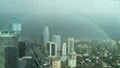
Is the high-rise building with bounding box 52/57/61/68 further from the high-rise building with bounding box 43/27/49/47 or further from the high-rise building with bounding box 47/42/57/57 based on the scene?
the high-rise building with bounding box 43/27/49/47

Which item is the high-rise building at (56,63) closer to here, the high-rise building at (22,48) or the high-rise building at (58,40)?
the high-rise building at (58,40)

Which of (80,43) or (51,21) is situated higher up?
(51,21)

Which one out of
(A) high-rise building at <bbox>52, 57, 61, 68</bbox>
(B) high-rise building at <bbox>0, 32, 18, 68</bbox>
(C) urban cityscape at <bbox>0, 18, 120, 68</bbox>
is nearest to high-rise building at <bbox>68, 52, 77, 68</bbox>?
(C) urban cityscape at <bbox>0, 18, 120, 68</bbox>

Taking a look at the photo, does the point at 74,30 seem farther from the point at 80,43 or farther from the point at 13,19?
the point at 13,19

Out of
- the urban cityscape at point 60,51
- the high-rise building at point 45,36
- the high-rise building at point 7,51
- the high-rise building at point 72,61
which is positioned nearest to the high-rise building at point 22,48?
the urban cityscape at point 60,51

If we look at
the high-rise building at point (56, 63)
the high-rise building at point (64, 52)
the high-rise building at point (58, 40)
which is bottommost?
the high-rise building at point (56, 63)

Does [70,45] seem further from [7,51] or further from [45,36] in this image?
[7,51]

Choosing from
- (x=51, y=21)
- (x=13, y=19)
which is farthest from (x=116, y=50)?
(x=13, y=19)
